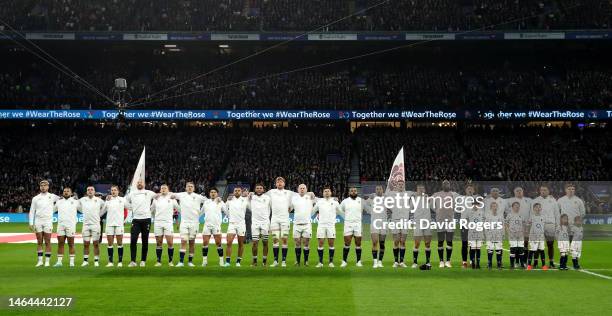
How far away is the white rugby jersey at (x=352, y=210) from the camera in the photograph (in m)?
20.1

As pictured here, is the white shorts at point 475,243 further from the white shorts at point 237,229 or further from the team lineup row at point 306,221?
the white shorts at point 237,229

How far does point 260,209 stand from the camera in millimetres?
20062

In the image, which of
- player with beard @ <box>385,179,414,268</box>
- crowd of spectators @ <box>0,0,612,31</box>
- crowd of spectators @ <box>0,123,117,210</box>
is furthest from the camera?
crowd of spectators @ <box>0,0,612,31</box>

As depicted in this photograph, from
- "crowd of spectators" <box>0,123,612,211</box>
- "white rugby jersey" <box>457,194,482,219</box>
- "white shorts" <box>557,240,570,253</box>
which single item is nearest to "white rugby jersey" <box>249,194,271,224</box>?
"white rugby jersey" <box>457,194,482,219</box>

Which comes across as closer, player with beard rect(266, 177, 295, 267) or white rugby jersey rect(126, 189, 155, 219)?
white rugby jersey rect(126, 189, 155, 219)

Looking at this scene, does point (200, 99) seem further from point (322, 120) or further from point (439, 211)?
point (439, 211)

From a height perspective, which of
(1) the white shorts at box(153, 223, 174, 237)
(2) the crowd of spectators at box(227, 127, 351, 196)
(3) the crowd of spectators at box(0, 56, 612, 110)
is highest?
(3) the crowd of spectators at box(0, 56, 612, 110)

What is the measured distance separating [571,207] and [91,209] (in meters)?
14.0

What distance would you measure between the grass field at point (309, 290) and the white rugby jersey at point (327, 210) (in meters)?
1.34

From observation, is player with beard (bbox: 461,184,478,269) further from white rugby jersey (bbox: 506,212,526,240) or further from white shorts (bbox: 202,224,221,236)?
white shorts (bbox: 202,224,221,236)

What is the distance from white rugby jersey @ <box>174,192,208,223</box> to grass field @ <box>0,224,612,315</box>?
1589 millimetres

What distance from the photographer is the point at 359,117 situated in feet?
167

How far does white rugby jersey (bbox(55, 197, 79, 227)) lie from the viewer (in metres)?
20.3

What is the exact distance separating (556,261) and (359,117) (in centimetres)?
2951
